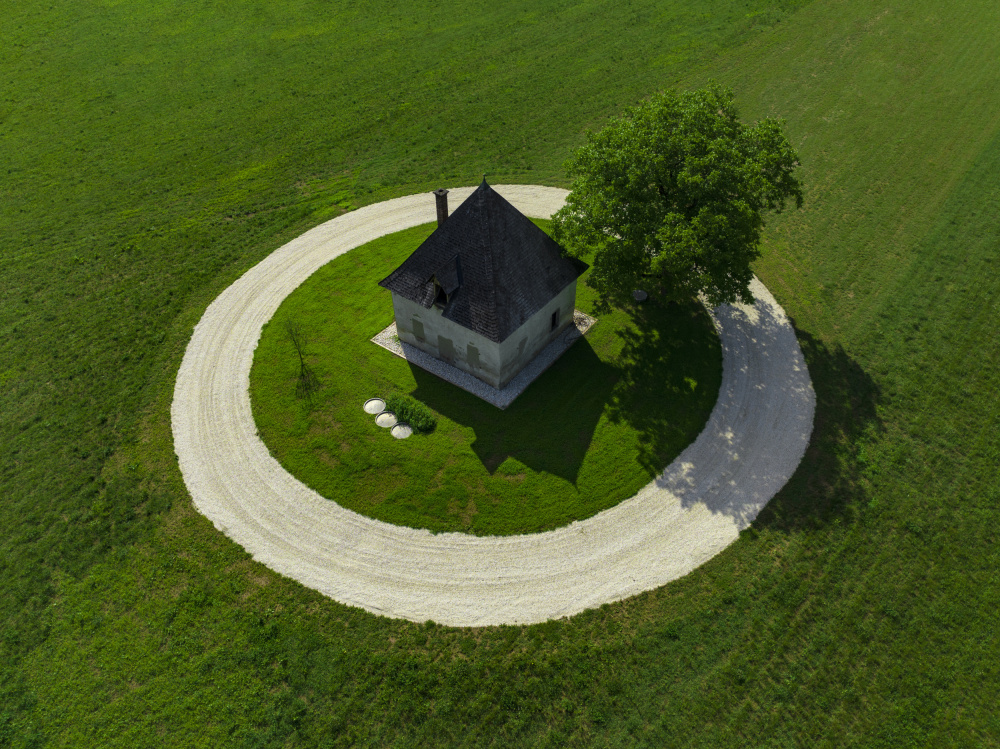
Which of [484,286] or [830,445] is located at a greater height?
[484,286]

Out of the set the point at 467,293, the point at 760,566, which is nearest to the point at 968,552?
the point at 760,566

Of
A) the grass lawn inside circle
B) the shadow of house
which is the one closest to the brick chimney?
the grass lawn inside circle

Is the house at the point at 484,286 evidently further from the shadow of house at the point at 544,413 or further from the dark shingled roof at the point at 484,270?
the shadow of house at the point at 544,413

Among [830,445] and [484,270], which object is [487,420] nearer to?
[484,270]

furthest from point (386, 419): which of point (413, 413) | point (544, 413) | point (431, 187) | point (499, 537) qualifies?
point (431, 187)

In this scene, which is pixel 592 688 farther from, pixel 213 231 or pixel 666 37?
pixel 666 37

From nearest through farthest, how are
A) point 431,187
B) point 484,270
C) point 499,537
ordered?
point 499,537 < point 484,270 < point 431,187

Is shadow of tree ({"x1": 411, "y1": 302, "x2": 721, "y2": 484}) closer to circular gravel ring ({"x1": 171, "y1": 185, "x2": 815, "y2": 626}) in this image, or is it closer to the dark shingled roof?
circular gravel ring ({"x1": 171, "y1": 185, "x2": 815, "y2": 626})
